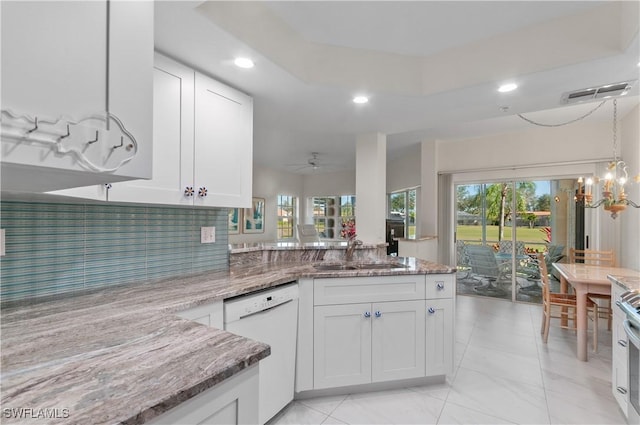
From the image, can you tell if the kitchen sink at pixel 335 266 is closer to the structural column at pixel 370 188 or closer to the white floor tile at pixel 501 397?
the structural column at pixel 370 188

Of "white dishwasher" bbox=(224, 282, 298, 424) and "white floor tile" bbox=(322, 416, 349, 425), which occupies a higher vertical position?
"white dishwasher" bbox=(224, 282, 298, 424)

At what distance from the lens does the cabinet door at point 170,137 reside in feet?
5.26

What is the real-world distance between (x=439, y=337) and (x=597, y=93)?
2.06 meters

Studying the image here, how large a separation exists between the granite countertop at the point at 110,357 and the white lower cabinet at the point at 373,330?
914 mm

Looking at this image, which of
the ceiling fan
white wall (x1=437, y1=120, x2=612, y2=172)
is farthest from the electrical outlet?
white wall (x1=437, y1=120, x2=612, y2=172)

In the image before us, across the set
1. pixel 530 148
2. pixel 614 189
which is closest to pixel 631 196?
pixel 614 189

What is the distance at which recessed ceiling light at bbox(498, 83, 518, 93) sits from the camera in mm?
2082

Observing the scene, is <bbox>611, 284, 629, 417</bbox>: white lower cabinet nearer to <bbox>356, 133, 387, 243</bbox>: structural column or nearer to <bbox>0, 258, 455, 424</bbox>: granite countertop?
<bbox>356, 133, 387, 243</bbox>: structural column

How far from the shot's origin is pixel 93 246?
1.58m

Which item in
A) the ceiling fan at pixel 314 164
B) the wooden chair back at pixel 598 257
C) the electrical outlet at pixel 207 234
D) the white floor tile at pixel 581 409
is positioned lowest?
the white floor tile at pixel 581 409

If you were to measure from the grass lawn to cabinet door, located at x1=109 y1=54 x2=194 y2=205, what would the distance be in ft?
14.5

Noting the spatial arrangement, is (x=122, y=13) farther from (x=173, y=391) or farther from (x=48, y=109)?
(x=173, y=391)

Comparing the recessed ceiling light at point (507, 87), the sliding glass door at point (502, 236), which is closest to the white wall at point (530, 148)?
the sliding glass door at point (502, 236)

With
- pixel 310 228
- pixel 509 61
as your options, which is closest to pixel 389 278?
pixel 509 61
